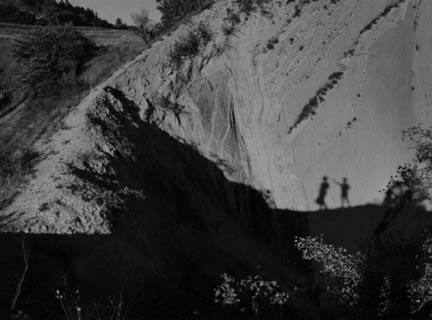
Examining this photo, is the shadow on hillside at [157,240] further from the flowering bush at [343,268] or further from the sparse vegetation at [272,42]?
the sparse vegetation at [272,42]

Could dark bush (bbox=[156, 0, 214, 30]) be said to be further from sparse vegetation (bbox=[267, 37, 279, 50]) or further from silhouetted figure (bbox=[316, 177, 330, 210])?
Answer: silhouetted figure (bbox=[316, 177, 330, 210])

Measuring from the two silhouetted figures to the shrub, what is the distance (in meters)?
6.77

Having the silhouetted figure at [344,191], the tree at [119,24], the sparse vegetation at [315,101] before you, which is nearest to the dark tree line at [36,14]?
the tree at [119,24]

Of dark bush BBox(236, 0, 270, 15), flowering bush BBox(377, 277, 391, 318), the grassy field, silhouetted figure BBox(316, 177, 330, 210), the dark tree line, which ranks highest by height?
the dark tree line

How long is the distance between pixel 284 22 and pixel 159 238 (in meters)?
9.43

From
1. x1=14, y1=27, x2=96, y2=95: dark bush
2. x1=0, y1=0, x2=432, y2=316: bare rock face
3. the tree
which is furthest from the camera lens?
the tree

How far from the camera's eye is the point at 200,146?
15414 millimetres

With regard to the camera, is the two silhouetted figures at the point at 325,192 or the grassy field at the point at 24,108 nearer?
the grassy field at the point at 24,108

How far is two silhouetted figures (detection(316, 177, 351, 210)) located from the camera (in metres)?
15.2

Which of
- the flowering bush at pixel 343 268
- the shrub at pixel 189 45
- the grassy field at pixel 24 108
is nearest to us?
the flowering bush at pixel 343 268

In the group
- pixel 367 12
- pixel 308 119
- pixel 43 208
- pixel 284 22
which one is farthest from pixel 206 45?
pixel 43 208

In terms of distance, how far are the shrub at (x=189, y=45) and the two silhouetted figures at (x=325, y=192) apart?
6.77m

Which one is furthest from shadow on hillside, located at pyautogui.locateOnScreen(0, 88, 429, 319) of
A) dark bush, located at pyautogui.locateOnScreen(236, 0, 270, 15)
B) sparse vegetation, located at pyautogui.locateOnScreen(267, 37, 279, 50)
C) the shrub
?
dark bush, located at pyautogui.locateOnScreen(236, 0, 270, 15)

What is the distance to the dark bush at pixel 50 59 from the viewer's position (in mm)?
16844
